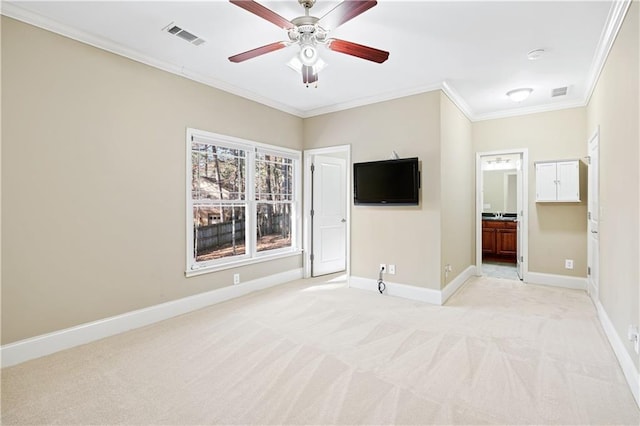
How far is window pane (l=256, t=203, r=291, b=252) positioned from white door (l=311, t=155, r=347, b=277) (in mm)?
445

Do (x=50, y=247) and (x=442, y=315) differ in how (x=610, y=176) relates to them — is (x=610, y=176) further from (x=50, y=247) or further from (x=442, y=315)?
(x=50, y=247)

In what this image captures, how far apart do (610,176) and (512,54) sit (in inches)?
57.8

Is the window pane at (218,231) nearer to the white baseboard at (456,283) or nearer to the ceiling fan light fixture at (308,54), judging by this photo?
the ceiling fan light fixture at (308,54)

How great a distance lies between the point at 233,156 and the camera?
4.19 m

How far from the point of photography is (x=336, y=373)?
2295 millimetres

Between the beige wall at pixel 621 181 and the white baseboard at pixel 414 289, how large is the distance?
1.54m

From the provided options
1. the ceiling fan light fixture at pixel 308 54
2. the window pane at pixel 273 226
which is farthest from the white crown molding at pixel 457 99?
the window pane at pixel 273 226

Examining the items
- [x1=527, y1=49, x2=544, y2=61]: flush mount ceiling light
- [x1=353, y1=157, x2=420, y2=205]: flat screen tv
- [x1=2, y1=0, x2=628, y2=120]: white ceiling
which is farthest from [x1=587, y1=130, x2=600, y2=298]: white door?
[x1=353, y1=157, x2=420, y2=205]: flat screen tv

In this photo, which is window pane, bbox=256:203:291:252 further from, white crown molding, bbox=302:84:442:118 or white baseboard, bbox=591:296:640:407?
white baseboard, bbox=591:296:640:407

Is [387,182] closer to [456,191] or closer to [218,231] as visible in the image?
[456,191]

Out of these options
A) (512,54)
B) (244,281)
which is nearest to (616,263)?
(512,54)

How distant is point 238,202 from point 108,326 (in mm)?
1990

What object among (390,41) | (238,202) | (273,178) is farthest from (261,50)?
(273,178)

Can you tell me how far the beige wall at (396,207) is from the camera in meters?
3.95
